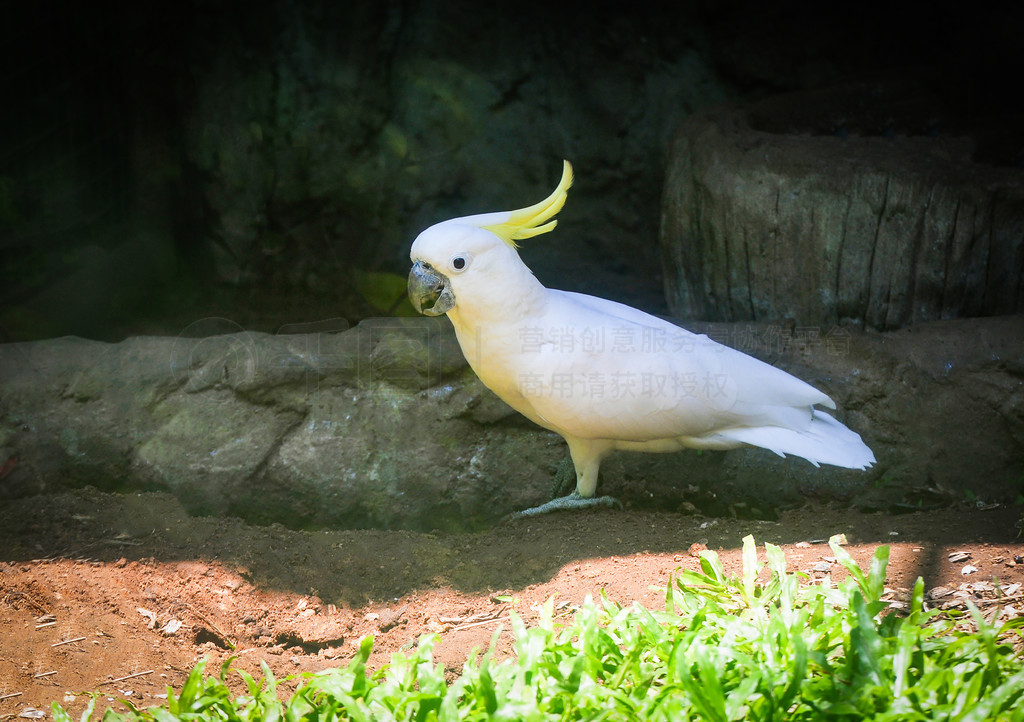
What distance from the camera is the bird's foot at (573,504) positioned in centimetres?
379

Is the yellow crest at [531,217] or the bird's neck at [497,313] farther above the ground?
the yellow crest at [531,217]

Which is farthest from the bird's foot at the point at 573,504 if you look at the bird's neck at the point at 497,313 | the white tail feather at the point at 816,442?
the bird's neck at the point at 497,313

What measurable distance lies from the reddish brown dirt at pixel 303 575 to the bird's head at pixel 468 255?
107 centimetres

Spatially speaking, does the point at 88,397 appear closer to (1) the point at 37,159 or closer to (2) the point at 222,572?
(2) the point at 222,572

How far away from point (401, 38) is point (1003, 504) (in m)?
4.54

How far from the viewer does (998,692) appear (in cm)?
206

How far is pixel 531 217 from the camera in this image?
3.30 meters

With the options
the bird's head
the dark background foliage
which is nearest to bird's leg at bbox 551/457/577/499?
the bird's head

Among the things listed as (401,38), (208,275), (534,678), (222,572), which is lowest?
(222,572)

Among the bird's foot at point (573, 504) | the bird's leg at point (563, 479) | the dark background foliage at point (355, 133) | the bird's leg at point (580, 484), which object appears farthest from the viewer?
the dark background foliage at point (355, 133)

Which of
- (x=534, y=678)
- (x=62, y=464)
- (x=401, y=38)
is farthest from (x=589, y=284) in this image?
(x=534, y=678)

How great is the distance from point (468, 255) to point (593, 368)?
66cm

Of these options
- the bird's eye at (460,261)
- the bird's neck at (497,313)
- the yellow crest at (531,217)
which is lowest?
the bird's neck at (497,313)

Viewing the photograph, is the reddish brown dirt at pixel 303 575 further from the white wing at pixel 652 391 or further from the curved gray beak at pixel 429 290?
the curved gray beak at pixel 429 290
